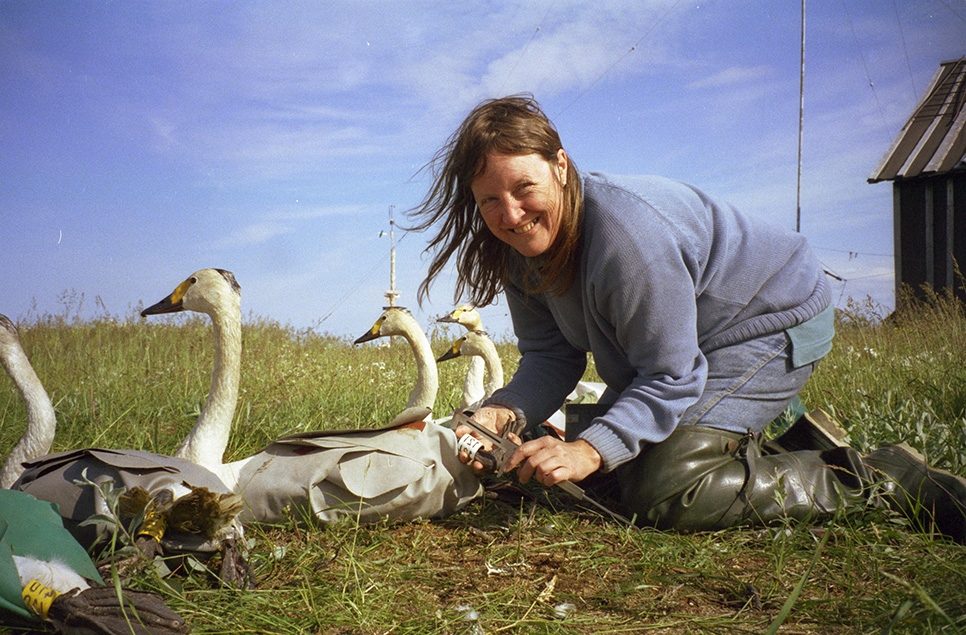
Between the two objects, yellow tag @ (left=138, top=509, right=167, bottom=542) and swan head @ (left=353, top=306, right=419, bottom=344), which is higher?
swan head @ (left=353, top=306, right=419, bottom=344)

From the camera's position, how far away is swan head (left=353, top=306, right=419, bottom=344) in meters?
5.32

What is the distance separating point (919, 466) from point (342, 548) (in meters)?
2.33

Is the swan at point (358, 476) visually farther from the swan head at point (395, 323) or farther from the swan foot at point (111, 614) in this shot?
the swan head at point (395, 323)

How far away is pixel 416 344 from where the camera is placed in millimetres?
5059

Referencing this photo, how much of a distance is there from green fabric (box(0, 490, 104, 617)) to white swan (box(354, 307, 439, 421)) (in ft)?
8.25

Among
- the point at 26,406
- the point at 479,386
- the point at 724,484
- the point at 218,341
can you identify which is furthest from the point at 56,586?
the point at 479,386

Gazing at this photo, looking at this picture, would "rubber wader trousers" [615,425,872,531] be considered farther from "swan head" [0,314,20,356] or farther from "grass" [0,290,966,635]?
"swan head" [0,314,20,356]

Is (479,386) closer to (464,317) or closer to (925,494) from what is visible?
(464,317)

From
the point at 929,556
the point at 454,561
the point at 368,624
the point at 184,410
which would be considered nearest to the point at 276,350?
the point at 184,410

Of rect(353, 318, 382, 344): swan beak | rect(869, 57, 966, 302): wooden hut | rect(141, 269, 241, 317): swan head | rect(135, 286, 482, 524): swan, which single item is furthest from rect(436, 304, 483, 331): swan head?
rect(869, 57, 966, 302): wooden hut

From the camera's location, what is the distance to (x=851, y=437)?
3.95m

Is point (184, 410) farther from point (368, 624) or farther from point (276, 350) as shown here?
point (368, 624)

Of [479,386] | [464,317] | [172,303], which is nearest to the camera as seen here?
[172,303]

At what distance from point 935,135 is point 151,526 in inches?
499
